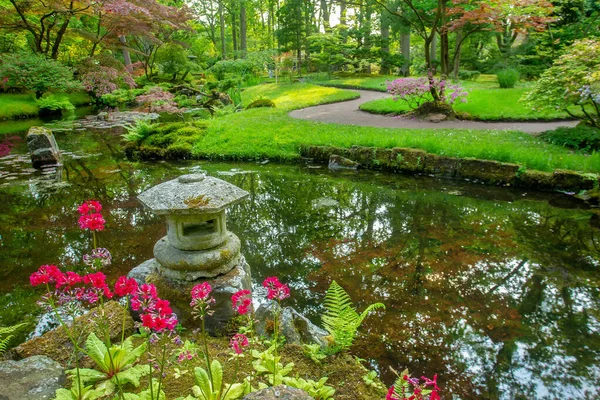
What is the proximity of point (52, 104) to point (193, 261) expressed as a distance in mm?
19028

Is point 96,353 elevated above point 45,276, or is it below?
below

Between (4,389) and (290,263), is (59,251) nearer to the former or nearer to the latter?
(290,263)

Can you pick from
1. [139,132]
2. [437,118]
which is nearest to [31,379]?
[139,132]

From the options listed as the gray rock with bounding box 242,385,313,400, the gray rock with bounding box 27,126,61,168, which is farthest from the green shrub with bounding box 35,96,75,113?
the gray rock with bounding box 242,385,313,400

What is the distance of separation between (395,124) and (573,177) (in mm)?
5672

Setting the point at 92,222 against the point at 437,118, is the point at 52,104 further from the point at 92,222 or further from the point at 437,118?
the point at 92,222

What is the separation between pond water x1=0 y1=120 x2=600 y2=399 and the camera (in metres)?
3.31

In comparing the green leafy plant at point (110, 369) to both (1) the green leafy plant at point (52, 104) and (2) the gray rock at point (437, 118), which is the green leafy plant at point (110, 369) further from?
(1) the green leafy plant at point (52, 104)

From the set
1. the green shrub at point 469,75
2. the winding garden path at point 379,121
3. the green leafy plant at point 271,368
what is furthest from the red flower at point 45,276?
the green shrub at point 469,75

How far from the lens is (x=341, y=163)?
9.49 meters

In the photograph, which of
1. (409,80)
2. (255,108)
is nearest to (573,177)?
(409,80)

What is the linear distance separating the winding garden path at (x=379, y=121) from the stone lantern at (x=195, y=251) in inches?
357

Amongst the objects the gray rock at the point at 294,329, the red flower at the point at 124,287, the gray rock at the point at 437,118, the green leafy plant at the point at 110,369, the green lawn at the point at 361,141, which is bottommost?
the gray rock at the point at 294,329

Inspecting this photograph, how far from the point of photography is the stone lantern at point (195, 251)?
11.2 feet
